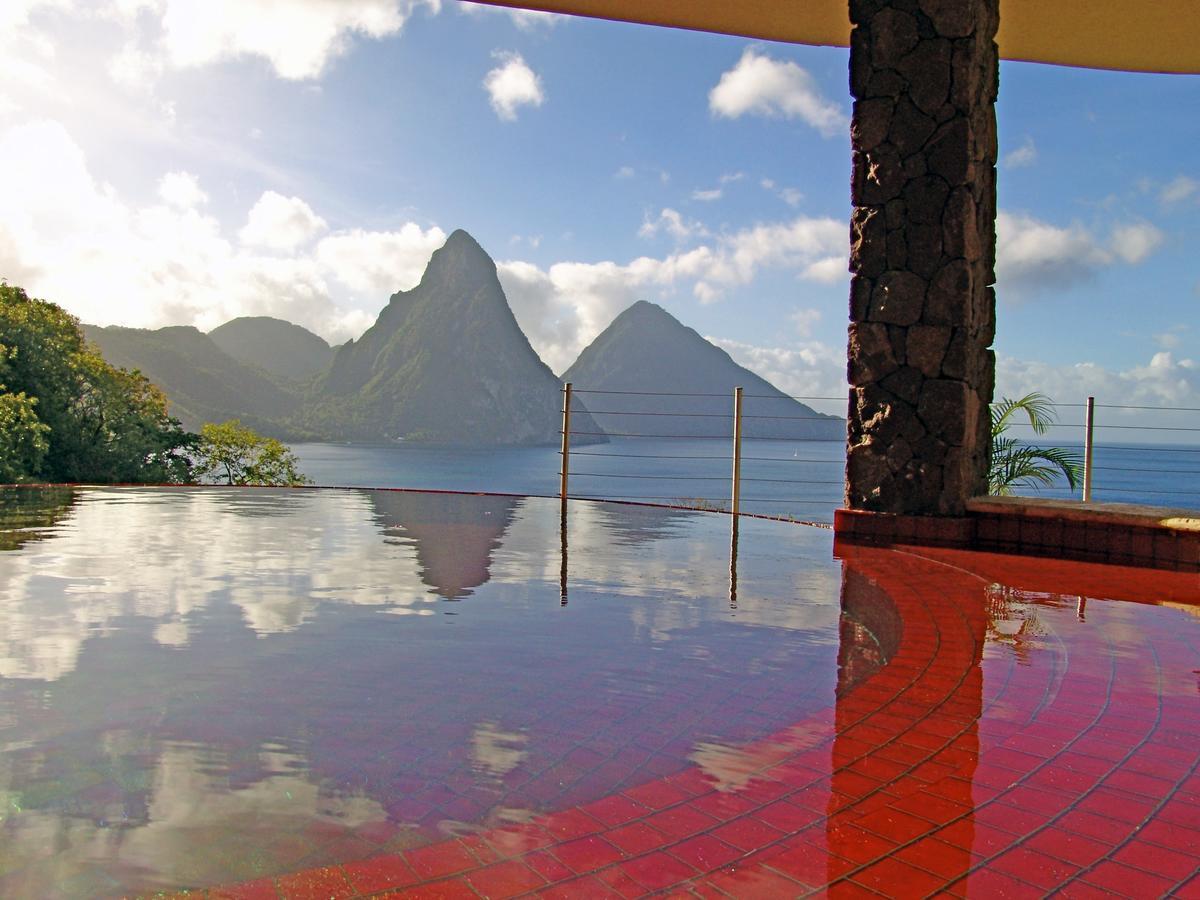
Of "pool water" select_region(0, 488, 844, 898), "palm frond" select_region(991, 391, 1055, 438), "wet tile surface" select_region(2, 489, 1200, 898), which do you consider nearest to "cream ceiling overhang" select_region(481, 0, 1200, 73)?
"palm frond" select_region(991, 391, 1055, 438)

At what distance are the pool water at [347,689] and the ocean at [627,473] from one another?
31.0 m

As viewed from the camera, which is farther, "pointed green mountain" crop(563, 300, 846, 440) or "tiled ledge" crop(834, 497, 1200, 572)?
"pointed green mountain" crop(563, 300, 846, 440)

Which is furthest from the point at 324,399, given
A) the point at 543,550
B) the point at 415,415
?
the point at 543,550

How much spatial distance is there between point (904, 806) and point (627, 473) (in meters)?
57.2

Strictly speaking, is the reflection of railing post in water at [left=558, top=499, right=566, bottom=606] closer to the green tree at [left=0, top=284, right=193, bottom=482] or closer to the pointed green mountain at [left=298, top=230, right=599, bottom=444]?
the green tree at [left=0, top=284, right=193, bottom=482]

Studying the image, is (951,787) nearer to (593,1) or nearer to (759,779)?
(759,779)

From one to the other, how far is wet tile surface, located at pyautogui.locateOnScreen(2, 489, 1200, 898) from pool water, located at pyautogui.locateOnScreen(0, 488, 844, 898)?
70 mm

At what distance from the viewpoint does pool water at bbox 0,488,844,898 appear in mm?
1421

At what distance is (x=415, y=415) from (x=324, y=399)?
8.77 metres

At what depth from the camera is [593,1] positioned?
6.50 meters

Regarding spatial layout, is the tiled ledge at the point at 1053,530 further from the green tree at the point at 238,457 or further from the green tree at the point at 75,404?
the green tree at the point at 238,457

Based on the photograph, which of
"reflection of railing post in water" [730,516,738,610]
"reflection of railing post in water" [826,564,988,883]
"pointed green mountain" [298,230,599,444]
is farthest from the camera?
"pointed green mountain" [298,230,599,444]

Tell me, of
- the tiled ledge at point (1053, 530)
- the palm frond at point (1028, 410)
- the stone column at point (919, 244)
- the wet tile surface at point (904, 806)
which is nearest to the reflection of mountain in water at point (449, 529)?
the wet tile surface at point (904, 806)

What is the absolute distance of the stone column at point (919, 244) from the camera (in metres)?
4.92
